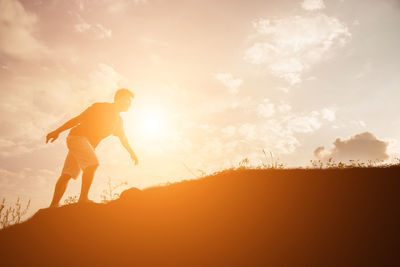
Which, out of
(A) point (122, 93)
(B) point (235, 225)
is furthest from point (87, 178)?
(B) point (235, 225)

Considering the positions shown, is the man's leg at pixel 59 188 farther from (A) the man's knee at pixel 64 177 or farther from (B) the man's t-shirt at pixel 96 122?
(B) the man's t-shirt at pixel 96 122

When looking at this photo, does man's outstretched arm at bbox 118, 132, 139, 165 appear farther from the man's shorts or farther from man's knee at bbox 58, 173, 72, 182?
man's knee at bbox 58, 173, 72, 182

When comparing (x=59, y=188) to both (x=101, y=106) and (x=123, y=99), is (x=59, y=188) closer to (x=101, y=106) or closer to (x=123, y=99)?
(x=101, y=106)

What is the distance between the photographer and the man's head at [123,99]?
5.53m

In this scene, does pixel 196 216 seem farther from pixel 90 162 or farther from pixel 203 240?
pixel 90 162

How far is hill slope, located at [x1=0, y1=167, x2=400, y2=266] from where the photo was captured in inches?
144

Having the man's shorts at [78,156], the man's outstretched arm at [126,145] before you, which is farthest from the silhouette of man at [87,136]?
the man's outstretched arm at [126,145]

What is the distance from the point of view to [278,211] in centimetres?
448

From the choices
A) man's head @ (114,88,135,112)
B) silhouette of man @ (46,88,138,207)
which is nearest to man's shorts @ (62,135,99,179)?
silhouette of man @ (46,88,138,207)

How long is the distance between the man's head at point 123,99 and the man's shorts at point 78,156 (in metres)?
0.93

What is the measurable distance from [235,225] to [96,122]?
10.6 feet

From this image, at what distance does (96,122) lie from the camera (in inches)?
212

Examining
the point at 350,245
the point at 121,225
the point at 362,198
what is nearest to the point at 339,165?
the point at 362,198

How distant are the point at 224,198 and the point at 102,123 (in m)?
2.77
